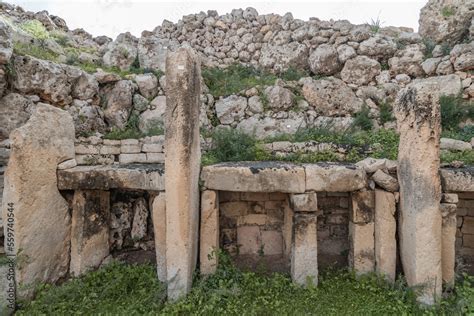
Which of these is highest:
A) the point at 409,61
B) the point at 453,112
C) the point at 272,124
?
the point at 409,61

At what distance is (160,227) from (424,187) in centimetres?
343

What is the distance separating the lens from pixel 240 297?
3393 mm

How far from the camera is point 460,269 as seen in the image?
3.86 meters

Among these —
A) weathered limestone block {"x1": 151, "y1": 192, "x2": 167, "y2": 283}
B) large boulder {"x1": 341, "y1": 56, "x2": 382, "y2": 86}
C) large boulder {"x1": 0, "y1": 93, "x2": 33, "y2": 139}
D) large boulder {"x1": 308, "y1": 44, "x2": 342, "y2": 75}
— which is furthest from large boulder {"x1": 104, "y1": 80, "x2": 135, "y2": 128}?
large boulder {"x1": 341, "y1": 56, "x2": 382, "y2": 86}

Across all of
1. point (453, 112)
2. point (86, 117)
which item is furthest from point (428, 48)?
point (86, 117)

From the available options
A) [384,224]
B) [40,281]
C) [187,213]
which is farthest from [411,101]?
[40,281]

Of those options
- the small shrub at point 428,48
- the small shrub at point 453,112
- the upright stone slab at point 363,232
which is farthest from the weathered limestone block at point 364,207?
the small shrub at point 428,48

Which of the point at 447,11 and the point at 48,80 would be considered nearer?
the point at 48,80

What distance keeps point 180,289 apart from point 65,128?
2.98m

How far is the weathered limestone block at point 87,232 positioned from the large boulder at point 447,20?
9394mm

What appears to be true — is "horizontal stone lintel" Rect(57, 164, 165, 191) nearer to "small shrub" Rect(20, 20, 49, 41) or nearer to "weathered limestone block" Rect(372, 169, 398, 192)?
"weathered limestone block" Rect(372, 169, 398, 192)

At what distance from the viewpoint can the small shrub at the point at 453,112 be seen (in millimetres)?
6031

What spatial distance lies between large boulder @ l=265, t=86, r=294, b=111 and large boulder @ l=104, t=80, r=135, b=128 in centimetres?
354

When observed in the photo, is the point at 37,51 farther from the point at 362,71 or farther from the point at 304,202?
the point at 362,71
